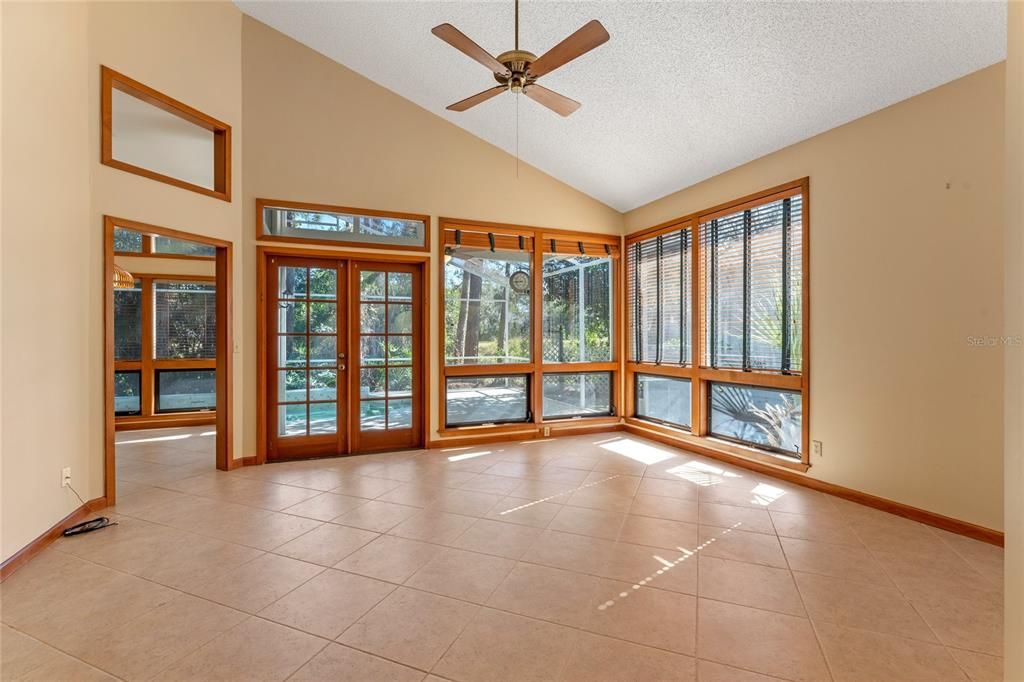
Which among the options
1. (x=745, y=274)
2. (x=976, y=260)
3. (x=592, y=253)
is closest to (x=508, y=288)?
(x=592, y=253)

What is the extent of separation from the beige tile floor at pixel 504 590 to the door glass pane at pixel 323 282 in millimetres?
2028

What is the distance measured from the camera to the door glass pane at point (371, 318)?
5141 mm

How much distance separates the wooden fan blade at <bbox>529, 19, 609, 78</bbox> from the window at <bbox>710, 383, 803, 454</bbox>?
3292 mm

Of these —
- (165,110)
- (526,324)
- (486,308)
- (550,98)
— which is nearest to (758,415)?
(526,324)

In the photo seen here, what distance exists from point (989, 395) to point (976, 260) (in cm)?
83

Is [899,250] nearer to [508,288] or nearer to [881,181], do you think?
[881,181]

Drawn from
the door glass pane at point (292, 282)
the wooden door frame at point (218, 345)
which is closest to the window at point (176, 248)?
the door glass pane at point (292, 282)

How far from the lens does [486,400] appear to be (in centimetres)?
568

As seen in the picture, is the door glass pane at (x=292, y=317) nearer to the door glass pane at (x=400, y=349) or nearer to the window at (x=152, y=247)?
the door glass pane at (x=400, y=349)

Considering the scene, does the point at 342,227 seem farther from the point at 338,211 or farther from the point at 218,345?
the point at 218,345

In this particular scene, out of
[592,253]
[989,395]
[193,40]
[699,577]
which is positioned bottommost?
[699,577]

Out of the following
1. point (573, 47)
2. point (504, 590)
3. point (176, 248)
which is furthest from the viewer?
point (176, 248)

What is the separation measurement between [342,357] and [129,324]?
359 centimetres

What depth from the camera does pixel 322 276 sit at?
4.99 metres
